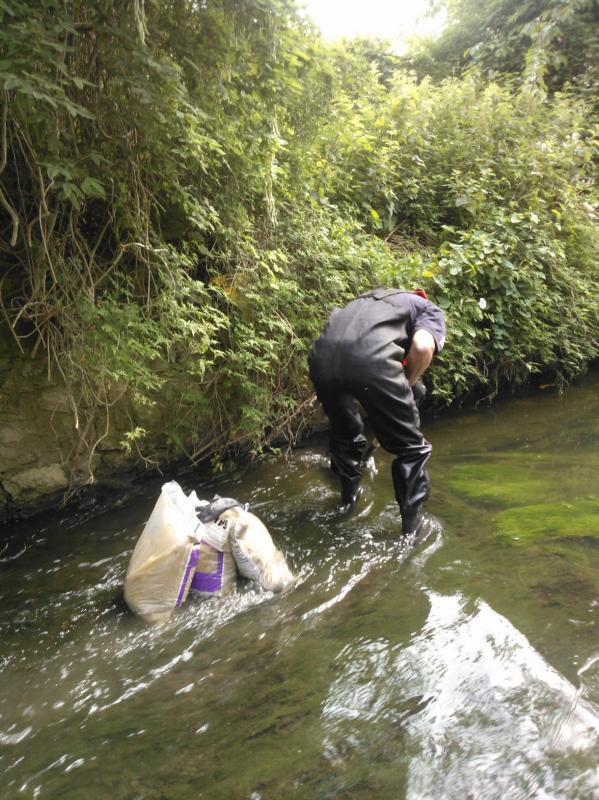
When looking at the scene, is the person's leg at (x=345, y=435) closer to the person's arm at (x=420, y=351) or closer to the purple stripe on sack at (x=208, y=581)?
the person's arm at (x=420, y=351)

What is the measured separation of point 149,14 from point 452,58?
10952 mm

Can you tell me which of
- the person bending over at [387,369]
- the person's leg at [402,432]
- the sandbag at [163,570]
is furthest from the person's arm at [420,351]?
the sandbag at [163,570]

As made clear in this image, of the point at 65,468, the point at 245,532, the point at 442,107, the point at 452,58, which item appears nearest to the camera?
the point at 245,532

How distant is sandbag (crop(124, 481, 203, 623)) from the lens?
2.18m

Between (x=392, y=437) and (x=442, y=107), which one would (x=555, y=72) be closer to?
(x=442, y=107)

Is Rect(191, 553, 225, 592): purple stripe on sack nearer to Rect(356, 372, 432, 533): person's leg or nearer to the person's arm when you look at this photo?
Rect(356, 372, 432, 533): person's leg

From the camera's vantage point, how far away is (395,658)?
1.79 metres

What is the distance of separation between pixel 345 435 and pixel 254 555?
0.98 metres

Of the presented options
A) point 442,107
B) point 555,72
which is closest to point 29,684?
point 442,107

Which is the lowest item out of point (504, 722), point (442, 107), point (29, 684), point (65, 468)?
point (504, 722)

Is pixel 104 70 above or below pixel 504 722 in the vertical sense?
above

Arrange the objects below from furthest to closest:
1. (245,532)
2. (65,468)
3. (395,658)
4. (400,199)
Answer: (400,199) < (65,468) < (245,532) < (395,658)

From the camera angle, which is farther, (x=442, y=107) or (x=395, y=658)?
(x=442, y=107)

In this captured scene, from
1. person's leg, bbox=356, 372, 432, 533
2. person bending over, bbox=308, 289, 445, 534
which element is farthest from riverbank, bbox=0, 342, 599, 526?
person's leg, bbox=356, 372, 432, 533
